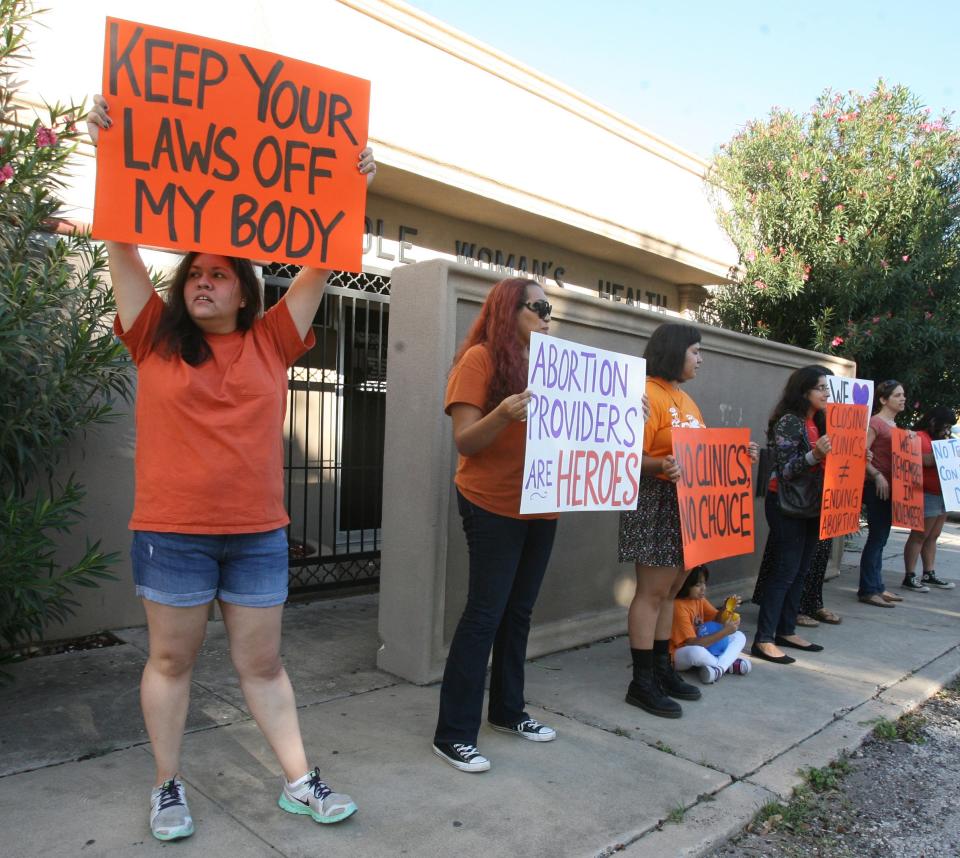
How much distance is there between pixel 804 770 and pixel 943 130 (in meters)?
8.30

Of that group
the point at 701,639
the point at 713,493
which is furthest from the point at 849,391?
the point at 701,639

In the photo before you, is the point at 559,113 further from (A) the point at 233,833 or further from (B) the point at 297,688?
(A) the point at 233,833

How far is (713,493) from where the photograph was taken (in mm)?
4355

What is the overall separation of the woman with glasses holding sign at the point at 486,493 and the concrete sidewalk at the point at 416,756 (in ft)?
0.75

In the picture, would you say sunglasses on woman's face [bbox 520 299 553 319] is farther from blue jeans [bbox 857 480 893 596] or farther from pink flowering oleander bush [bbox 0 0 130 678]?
blue jeans [bbox 857 480 893 596]

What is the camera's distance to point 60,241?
4043 millimetres

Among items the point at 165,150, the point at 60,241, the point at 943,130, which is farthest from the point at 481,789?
the point at 943,130

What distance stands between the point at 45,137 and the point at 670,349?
315cm

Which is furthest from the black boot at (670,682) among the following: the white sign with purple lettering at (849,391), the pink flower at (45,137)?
the pink flower at (45,137)

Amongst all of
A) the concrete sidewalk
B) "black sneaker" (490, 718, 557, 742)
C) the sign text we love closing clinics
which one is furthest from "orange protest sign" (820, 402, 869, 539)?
"black sneaker" (490, 718, 557, 742)

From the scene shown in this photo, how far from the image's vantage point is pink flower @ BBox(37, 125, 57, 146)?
3.96 m

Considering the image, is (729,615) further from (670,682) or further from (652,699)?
(652,699)

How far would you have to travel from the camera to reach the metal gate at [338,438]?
641 centimetres

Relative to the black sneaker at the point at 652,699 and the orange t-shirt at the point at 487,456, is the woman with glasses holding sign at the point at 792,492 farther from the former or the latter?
the orange t-shirt at the point at 487,456
